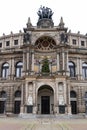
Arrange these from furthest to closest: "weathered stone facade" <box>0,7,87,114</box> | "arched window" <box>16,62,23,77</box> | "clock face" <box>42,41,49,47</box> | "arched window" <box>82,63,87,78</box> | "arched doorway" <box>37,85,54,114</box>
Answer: "arched window" <box>82,63,87,78</box> < "arched window" <box>16,62,23,77</box> < "clock face" <box>42,41,49,47</box> < "arched doorway" <box>37,85,54,114</box> < "weathered stone facade" <box>0,7,87,114</box>

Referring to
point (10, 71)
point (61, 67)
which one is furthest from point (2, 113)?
point (61, 67)

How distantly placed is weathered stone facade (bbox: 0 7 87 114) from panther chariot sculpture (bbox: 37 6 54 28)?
37 cm

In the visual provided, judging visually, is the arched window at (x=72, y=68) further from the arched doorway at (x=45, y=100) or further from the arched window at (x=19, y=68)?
the arched window at (x=19, y=68)

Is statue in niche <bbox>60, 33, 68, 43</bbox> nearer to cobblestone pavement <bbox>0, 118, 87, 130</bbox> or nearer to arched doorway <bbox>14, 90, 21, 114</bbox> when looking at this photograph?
arched doorway <bbox>14, 90, 21, 114</bbox>

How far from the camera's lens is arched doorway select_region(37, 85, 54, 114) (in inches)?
1982

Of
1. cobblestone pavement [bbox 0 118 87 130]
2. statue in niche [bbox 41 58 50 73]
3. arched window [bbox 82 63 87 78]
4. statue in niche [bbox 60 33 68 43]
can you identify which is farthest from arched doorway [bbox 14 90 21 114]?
cobblestone pavement [bbox 0 118 87 130]

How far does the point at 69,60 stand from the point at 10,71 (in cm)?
1438

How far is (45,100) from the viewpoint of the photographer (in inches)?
2020

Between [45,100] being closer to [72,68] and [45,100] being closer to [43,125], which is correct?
[72,68]

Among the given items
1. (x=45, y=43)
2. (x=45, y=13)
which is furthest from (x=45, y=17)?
(x=45, y=43)

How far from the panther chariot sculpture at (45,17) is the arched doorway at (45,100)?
1723cm

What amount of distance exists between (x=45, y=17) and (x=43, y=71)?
687 inches

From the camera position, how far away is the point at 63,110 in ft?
152

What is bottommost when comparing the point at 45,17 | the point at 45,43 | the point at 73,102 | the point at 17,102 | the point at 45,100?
the point at 73,102
